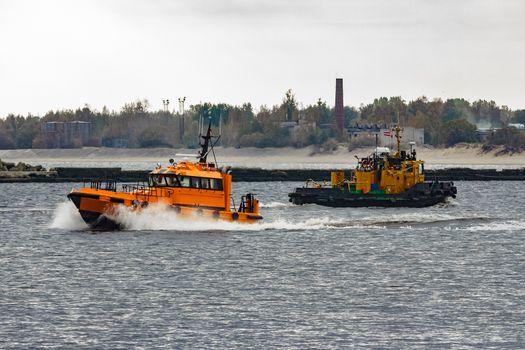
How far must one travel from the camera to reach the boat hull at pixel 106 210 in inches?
2341

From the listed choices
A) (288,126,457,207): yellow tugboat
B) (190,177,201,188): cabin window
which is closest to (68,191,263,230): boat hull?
(190,177,201,188): cabin window

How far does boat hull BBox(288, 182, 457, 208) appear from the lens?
90.9 meters

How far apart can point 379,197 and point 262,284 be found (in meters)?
47.0

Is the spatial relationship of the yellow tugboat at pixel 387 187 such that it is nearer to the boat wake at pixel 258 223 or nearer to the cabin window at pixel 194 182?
the boat wake at pixel 258 223

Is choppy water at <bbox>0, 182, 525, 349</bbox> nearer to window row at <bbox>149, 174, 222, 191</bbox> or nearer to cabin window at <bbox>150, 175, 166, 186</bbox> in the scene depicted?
cabin window at <bbox>150, 175, 166, 186</bbox>

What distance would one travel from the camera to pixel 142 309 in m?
38.8

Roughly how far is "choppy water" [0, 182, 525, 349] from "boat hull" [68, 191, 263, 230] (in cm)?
60

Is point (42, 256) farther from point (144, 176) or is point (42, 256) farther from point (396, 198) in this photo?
point (144, 176)

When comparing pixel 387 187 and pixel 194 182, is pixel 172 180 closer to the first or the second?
pixel 194 182

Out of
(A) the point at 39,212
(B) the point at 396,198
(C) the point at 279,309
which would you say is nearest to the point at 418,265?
(C) the point at 279,309

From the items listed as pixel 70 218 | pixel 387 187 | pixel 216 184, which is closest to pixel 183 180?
pixel 216 184

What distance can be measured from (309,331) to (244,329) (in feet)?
6.48

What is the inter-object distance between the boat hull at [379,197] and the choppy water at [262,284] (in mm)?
14293

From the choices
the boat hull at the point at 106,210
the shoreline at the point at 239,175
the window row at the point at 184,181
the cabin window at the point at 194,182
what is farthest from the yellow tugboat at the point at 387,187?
the shoreline at the point at 239,175
